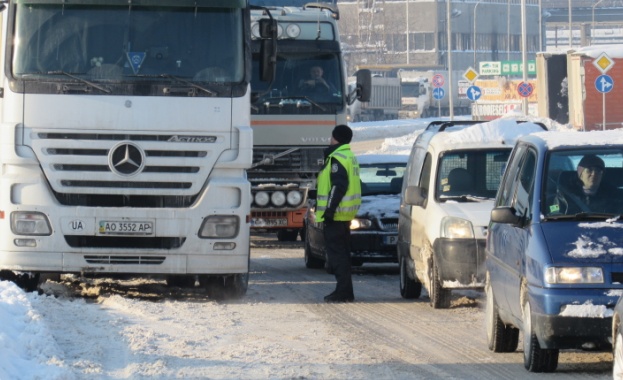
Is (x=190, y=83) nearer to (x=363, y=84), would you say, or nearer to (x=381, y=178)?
(x=381, y=178)

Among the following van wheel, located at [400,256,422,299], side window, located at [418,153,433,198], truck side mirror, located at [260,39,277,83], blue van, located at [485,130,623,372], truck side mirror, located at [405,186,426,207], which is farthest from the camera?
van wheel, located at [400,256,422,299]

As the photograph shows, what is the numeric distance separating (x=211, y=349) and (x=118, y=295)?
4.27m

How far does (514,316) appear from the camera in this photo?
917 cm

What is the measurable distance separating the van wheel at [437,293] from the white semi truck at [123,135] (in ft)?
6.77

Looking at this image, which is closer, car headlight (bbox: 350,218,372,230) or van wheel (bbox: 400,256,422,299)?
van wheel (bbox: 400,256,422,299)

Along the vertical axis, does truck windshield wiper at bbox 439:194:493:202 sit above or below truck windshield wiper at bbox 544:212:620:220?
above

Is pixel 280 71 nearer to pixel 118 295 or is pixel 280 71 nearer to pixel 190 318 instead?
pixel 118 295

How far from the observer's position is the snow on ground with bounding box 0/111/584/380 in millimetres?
8383

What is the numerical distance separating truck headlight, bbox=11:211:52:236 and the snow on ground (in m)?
0.55

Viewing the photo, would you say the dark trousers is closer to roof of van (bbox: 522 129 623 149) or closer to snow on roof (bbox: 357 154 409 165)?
roof of van (bbox: 522 129 623 149)

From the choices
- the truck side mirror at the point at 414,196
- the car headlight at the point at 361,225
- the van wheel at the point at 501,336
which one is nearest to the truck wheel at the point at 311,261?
the car headlight at the point at 361,225

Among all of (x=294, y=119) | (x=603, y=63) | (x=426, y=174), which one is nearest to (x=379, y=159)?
(x=294, y=119)

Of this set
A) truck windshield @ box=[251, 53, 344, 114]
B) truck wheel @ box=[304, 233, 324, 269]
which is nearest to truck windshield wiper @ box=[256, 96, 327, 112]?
truck windshield @ box=[251, 53, 344, 114]

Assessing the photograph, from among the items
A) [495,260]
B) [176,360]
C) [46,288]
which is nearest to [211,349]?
[176,360]
